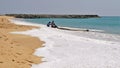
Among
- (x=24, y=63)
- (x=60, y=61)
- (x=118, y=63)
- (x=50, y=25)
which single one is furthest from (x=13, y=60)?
(x=50, y=25)

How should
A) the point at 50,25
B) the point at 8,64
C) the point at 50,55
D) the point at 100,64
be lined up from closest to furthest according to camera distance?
the point at 8,64 < the point at 100,64 < the point at 50,55 < the point at 50,25

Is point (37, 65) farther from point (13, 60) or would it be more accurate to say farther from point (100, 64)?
point (100, 64)

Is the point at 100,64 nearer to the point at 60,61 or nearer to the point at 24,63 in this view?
the point at 60,61


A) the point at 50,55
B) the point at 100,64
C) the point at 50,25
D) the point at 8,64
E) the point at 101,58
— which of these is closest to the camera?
the point at 8,64

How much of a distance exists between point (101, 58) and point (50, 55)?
224 cm

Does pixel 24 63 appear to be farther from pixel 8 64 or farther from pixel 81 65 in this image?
pixel 81 65

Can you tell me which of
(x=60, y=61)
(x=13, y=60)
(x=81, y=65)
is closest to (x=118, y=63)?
(x=81, y=65)

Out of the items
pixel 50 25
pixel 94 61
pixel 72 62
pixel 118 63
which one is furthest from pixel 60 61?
pixel 50 25

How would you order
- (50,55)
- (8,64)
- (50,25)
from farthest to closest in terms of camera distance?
(50,25) → (50,55) → (8,64)

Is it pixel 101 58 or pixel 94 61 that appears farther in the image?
pixel 101 58

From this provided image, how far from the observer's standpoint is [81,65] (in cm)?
1055

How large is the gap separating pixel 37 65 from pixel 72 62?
134 cm

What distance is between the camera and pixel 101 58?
12016 millimetres

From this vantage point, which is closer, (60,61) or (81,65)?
(81,65)
